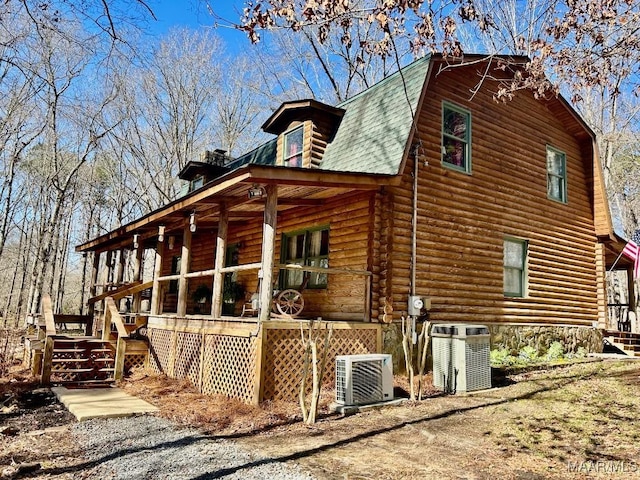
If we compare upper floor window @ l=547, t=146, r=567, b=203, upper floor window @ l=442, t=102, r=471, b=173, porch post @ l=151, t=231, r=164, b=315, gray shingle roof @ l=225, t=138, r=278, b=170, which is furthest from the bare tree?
upper floor window @ l=547, t=146, r=567, b=203

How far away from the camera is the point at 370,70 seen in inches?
→ 1040

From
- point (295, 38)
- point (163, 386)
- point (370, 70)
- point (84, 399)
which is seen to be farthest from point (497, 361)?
point (295, 38)

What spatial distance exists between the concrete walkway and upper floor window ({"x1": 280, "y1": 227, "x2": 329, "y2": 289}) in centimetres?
410

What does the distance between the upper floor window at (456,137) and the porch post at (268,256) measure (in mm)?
4653

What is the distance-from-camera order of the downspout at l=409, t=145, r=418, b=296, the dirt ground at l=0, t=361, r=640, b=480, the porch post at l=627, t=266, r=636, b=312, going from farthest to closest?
the porch post at l=627, t=266, r=636, b=312
the downspout at l=409, t=145, r=418, b=296
the dirt ground at l=0, t=361, r=640, b=480

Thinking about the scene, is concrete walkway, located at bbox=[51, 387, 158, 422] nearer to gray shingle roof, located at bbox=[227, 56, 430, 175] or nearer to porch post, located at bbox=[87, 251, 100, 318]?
gray shingle roof, located at bbox=[227, 56, 430, 175]

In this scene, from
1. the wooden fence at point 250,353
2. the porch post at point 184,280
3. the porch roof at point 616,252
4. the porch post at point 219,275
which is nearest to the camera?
the wooden fence at point 250,353

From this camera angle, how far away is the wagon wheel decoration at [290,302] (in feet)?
31.3

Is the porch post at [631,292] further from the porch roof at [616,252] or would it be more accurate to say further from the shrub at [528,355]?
the shrub at [528,355]

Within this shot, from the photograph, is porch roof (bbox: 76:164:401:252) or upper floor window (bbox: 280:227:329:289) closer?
porch roof (bbox: 76:164:401:252)

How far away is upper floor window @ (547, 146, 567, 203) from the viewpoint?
13.2 m

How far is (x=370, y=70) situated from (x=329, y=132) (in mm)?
15894

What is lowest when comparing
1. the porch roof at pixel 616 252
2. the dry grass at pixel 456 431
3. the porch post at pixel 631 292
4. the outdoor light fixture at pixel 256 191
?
the dry grass at pixel 456 431

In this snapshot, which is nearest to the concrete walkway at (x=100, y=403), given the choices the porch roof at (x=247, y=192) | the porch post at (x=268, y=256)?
the porch post at (x=268, y=256)
